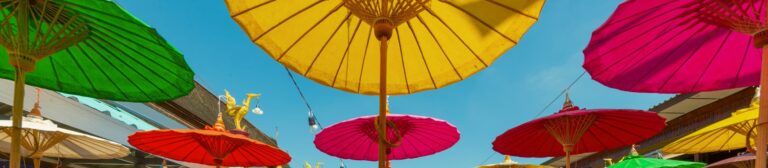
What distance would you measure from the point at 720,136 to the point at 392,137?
13.6ft

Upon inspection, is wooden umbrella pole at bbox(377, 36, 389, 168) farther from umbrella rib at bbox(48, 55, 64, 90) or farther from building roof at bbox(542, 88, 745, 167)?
building roof at bbox(542, 88, 745, 167)

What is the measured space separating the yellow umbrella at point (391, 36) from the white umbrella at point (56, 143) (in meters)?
4.41

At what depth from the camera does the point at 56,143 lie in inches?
256

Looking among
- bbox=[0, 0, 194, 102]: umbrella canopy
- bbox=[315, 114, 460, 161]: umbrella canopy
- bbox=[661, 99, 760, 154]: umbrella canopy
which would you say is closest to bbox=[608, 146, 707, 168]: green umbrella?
bbox=[661, 99, 760, 154]: umbrella canopy

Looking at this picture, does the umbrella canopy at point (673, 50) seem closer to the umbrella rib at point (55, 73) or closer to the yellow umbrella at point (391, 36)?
the yellow umbrella at point (391, 36)

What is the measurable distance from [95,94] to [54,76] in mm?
205

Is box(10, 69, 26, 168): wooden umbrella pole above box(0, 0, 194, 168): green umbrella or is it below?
below

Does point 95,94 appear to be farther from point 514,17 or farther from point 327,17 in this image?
point 514,17

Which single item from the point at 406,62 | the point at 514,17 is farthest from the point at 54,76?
the point at 514,17

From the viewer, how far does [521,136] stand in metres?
5.46

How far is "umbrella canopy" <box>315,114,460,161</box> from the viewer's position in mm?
5797

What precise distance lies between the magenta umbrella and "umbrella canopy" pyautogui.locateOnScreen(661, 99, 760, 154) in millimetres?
2715

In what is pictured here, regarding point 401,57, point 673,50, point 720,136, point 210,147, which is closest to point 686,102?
point 720,136

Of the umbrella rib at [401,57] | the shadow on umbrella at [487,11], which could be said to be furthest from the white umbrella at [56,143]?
the shadow on umbrella at [487,11]
